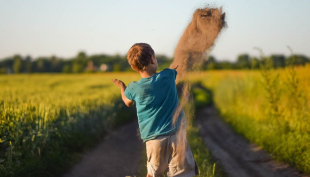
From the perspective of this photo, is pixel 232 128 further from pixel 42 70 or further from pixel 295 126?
pixel 42 70

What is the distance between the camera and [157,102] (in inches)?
170

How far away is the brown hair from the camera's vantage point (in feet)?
14.0

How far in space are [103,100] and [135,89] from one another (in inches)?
383

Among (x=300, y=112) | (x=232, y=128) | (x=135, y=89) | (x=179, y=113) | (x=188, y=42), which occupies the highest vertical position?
(x=188, y=42)

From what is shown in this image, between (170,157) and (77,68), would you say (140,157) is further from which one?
(77,68)

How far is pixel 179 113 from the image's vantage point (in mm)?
4414

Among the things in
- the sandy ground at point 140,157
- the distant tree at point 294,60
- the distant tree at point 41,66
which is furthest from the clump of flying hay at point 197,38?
the distant tree at point 41,66

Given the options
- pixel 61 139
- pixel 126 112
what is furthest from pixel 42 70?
pixel 61 139

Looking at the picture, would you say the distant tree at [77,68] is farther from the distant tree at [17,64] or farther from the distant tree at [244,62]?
the distant tree at [244,62]

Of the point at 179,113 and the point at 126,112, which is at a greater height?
the point at 179,113

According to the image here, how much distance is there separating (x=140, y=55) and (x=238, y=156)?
6217mm

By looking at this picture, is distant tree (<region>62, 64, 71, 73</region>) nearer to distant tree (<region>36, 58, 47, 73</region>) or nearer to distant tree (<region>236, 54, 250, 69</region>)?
distant tree (<region>36, 58, 47, 73</region>)

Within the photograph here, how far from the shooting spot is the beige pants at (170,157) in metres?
4.36

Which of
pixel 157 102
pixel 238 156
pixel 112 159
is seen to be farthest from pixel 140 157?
pixel 157 102
